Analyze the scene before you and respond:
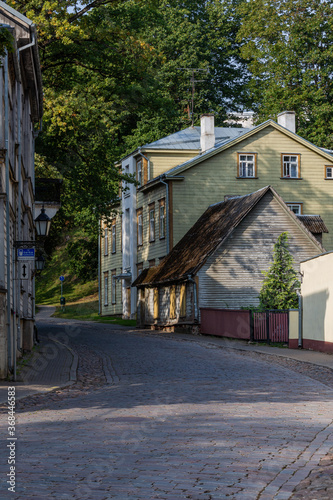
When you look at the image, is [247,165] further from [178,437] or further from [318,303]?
[178,437]

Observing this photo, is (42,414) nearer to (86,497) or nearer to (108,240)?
(86,497)

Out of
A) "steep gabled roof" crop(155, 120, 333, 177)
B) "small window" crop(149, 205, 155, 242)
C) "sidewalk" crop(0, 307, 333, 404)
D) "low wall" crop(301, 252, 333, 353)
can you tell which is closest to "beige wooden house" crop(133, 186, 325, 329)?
"sidewalk" crop(0, 307, 333, 404)

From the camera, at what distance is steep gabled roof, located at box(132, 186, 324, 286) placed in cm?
3634

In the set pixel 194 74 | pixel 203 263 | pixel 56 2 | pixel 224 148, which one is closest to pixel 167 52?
pixel 194 74

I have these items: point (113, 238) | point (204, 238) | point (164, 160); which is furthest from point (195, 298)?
point (113, 238)

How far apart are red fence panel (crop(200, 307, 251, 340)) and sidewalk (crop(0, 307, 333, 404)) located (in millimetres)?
377

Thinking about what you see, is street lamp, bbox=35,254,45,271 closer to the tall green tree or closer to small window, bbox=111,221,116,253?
small window, bbox=111,221,116,253

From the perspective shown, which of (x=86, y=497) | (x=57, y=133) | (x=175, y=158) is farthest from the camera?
(x=175, y=158)

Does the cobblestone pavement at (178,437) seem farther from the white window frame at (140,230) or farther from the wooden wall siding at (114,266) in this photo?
the wooden wall siding at (114,266)

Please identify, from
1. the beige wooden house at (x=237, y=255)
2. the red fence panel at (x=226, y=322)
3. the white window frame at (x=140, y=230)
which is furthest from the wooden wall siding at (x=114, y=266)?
the red fence panel at (x=226, y=322)

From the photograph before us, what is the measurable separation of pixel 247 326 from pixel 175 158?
72.4 feet

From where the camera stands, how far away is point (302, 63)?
59969 millimetres

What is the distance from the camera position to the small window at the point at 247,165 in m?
46.1

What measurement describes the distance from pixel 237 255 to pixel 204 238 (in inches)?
104
